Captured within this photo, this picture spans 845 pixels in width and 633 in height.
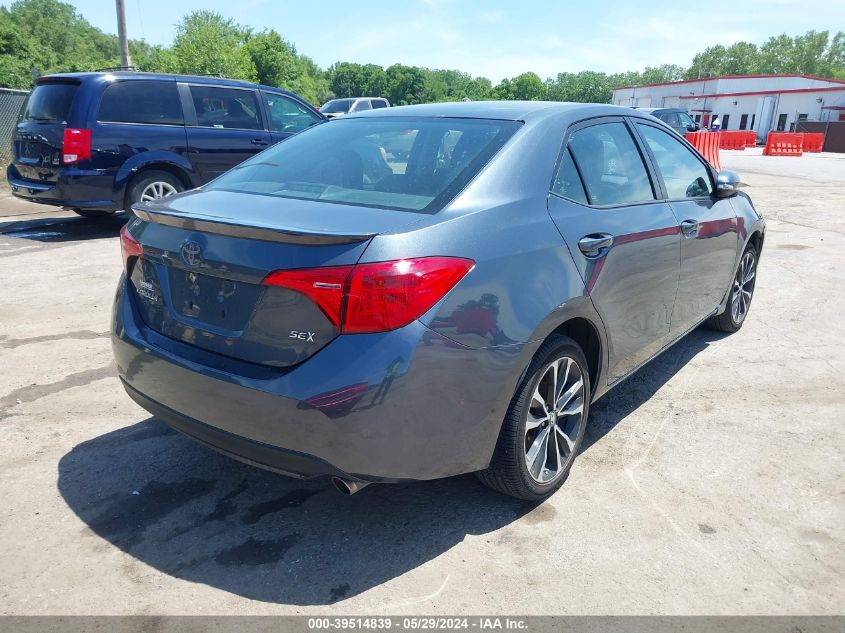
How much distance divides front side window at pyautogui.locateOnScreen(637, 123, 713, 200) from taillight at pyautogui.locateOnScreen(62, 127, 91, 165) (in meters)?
6.79

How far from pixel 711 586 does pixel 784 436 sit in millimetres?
1587

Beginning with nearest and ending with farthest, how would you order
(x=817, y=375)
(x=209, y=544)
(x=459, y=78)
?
(x=209, y=544) → (x=817, y=375) → (x=459, y=78)

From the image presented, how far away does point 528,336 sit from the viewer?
8.66 feet

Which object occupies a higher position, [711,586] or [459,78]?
[459,78]

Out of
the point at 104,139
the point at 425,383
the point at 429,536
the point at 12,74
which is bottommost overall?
the point at 429,536

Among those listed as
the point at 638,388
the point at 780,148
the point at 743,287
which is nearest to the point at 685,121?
the point at 780,148

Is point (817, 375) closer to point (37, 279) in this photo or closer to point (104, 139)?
point (37, 279)

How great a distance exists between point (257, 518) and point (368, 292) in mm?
1252

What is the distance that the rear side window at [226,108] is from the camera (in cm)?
922

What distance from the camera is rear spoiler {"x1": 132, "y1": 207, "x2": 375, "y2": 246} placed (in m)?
2.30

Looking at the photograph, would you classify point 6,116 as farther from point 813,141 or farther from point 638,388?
point 813,141

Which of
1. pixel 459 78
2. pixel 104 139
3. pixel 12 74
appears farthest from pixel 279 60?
pixel 459 78

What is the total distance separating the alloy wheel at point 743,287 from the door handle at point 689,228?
129 cm

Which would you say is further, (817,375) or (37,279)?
(37,279)
